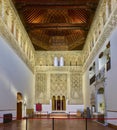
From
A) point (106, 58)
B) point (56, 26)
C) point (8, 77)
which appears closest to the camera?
point (106, 58)

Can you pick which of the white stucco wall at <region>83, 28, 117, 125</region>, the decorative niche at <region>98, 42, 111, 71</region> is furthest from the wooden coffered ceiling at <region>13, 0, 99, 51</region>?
the white stucco wall at <region>83, 28, 117, 125</region>

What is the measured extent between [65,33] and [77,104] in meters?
9.82

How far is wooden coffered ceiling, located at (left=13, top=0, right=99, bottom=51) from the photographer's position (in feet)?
68.4

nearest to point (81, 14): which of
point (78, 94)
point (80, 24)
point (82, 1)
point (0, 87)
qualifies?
point (80, 24)

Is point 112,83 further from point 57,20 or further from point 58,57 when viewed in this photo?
point 58,57

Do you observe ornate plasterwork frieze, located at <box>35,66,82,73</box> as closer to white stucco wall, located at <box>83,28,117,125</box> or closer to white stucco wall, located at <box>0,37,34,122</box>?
white stucco wall, located at <box>0,37,34,122</box>

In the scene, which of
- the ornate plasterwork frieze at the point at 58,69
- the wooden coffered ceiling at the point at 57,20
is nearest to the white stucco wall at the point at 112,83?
the wooden coffered ceiling at the point at 57,20

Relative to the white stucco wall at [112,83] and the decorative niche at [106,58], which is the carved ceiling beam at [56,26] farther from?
the white stucco wall at [112,83]

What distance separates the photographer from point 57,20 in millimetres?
26688

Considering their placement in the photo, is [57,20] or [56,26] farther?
[57,20]

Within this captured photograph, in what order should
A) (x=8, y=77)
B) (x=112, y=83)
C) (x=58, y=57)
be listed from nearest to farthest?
(x=112, y=83)
(x=8, y=77)
(x=58, y=57)

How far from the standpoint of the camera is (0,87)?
55.6 ft

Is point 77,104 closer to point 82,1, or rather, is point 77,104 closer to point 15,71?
point 15,71

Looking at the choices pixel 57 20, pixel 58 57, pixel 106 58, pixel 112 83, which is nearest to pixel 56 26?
pixel 57 20
